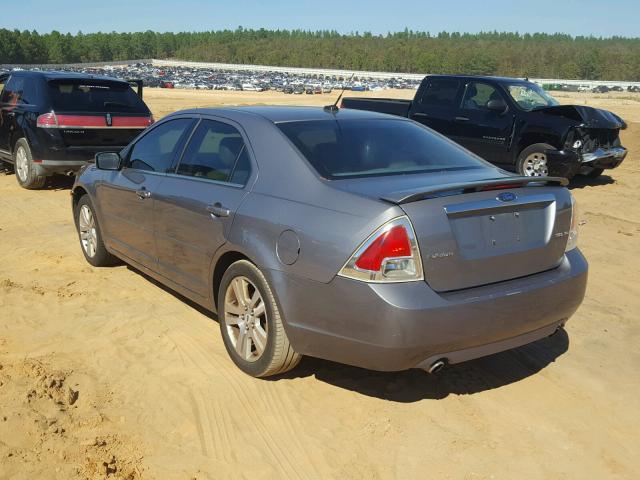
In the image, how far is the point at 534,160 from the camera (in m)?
11.1

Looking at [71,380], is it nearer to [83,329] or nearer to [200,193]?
[83,329]

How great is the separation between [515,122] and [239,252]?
858 centimetres

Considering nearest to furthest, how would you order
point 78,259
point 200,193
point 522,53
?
point 200,193 < point 78,259 < point 522,53

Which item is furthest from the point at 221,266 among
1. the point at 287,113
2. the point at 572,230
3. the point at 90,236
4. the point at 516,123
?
the point at 516,123

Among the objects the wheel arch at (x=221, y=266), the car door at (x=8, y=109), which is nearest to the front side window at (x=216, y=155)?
the wheel arch at (x=221, y=266)

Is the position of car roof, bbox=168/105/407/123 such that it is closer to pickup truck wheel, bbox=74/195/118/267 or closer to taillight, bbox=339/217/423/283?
taillight, bbox=339/217/423/283

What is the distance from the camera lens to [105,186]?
5668 millimetres

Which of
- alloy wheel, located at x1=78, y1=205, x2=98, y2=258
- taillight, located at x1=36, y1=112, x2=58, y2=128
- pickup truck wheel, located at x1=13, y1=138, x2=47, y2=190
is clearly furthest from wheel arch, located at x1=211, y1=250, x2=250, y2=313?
pickup truck wheel, located at x1=13, y1=138, x2=47, y2=190

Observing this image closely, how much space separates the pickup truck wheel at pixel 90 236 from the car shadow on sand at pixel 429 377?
278 cm

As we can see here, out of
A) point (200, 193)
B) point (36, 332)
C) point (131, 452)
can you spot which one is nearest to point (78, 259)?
point (36, 332)

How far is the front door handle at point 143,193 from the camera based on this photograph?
Result: 491cm

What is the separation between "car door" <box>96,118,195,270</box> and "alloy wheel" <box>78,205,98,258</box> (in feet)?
1.42

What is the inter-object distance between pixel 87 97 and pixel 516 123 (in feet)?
23.3

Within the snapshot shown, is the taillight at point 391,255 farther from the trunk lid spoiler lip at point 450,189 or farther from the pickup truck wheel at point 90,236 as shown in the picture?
the pickup truck wheel at point 90,236
